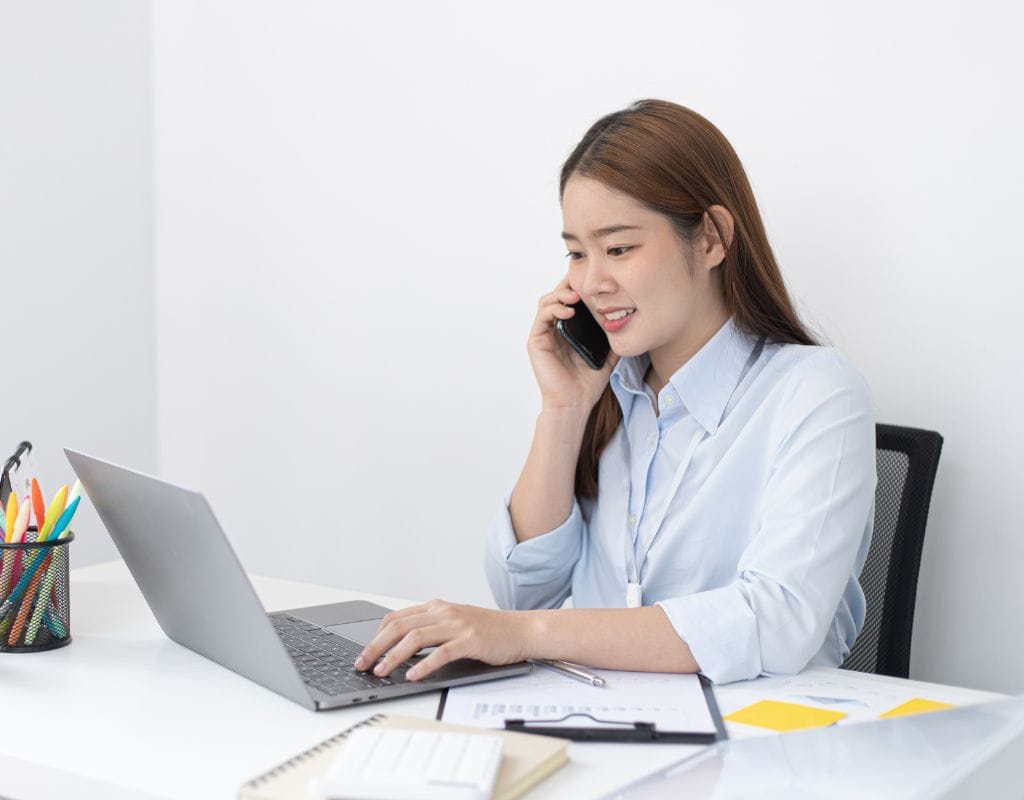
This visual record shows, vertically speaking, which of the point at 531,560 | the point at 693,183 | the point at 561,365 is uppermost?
the point at 693,183

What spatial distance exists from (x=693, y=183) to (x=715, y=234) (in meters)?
0.08

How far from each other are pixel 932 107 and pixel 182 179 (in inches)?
66.3

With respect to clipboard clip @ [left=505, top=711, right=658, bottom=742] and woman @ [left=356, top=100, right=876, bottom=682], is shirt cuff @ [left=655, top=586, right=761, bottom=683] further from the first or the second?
clipboard clip @ [left=505, top=711, right=658, bottom=742]

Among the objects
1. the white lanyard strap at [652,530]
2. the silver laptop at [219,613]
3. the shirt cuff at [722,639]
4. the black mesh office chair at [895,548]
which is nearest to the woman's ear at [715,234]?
the white lanyard strap at [652,530]

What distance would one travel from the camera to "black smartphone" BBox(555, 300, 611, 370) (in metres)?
1.61

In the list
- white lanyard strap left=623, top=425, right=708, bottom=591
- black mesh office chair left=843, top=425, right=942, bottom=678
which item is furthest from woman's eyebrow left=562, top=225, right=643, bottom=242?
black mesh office chair left=843, top=425, right=942, bottom=678

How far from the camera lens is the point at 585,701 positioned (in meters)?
1.04

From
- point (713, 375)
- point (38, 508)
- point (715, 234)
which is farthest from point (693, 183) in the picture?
point (38, 508)

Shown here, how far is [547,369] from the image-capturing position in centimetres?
161

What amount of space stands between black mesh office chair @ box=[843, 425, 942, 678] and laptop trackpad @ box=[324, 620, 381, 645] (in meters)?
0.67

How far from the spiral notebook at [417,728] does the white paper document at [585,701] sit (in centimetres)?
7

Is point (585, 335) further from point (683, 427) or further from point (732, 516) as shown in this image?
point (732, 516)

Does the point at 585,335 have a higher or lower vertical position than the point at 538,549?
higher

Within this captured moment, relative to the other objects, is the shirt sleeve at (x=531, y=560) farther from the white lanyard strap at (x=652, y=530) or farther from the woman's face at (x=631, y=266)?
the woman's face at (x=631, y=266)
